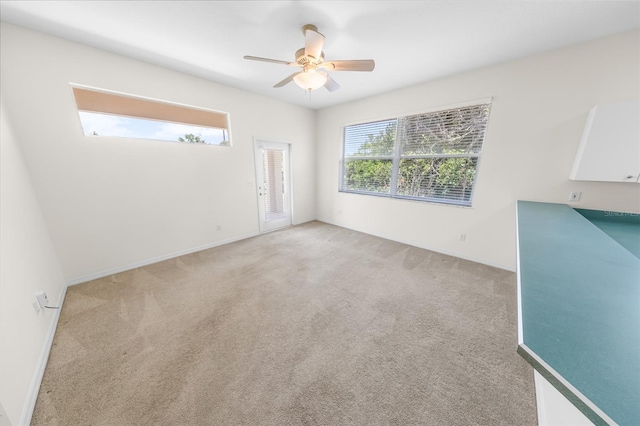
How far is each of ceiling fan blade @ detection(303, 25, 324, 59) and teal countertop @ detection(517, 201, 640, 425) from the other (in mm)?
2124

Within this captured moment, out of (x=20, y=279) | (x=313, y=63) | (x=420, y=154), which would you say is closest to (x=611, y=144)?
(x=420, y=154)

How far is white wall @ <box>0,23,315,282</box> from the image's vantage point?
82.5 inches

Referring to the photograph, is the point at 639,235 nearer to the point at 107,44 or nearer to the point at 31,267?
the point at 31,267

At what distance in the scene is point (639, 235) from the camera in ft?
5.99

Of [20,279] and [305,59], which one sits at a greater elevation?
[305,59]

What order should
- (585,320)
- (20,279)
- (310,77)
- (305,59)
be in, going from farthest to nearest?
(310,77) → (305,59) → (20,279) → (585,320)

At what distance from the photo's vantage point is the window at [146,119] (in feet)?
7.88

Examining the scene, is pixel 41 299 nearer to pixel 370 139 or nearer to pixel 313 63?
pixel 313 63

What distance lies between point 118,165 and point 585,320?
399 cm

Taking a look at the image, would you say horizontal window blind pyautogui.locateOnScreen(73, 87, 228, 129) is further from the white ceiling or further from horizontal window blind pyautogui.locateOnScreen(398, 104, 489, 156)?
horizontal window blind pyautogui.locateOnScreen(398, 104, 489, 156)

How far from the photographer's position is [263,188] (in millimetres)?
4121

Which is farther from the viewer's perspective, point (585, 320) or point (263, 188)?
point (263, 188)

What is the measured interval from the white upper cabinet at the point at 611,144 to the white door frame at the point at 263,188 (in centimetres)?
413

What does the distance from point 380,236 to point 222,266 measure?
2.81m
